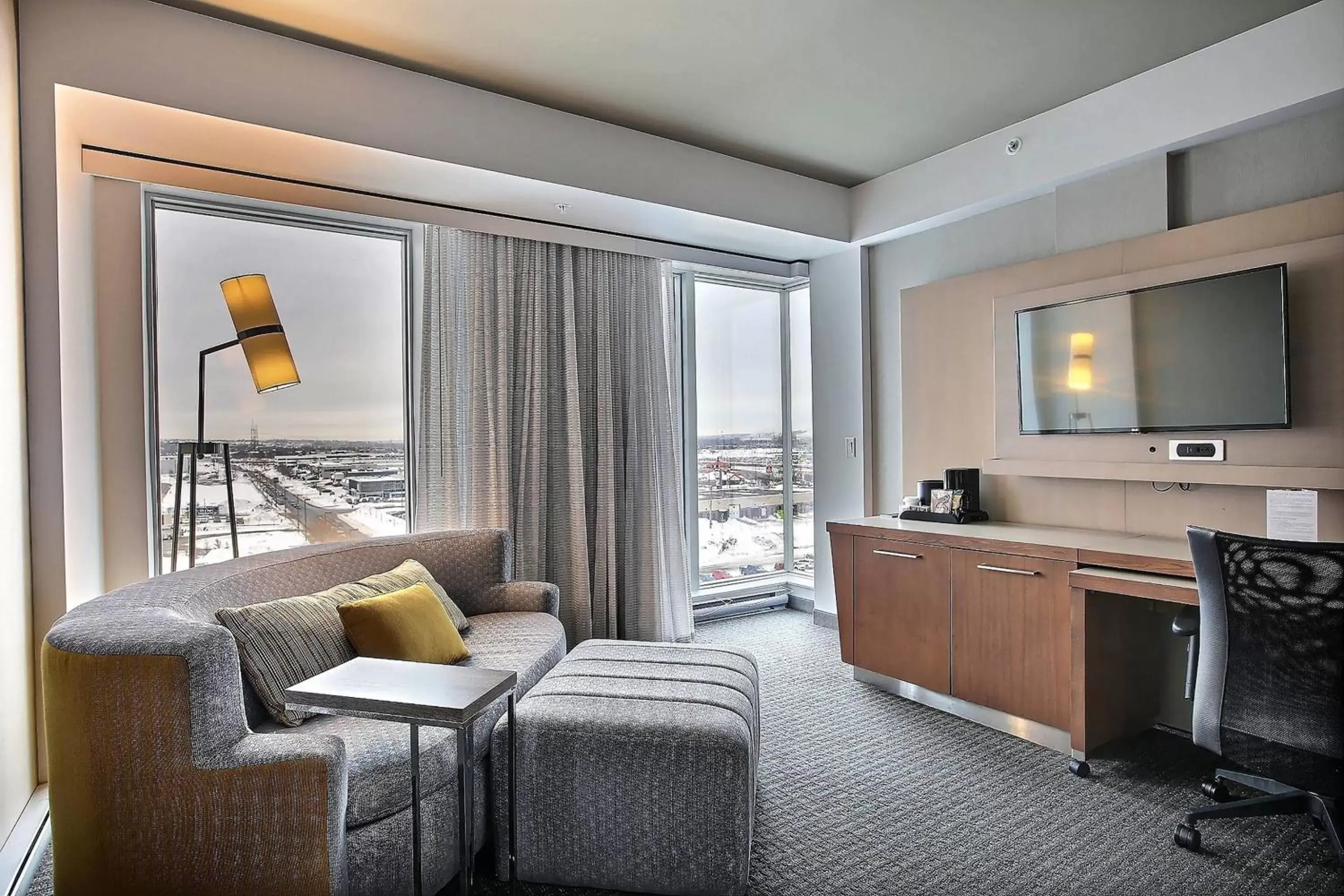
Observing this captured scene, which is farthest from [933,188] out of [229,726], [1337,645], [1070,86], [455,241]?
[229,726]

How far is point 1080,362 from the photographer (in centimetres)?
308

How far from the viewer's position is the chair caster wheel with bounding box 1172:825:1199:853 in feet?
6.75

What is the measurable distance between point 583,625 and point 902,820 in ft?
6.51

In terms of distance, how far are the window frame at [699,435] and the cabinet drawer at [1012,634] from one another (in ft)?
5.73

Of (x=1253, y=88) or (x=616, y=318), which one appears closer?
(x=1253, y=88)

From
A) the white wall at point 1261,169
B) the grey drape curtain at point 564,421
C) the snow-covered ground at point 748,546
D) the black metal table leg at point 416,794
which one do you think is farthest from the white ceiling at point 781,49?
the snow-covered ground at point 748,546

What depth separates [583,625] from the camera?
3.83 m

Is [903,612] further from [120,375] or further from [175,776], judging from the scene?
[120,375]

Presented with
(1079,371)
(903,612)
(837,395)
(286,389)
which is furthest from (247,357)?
(1079,371)

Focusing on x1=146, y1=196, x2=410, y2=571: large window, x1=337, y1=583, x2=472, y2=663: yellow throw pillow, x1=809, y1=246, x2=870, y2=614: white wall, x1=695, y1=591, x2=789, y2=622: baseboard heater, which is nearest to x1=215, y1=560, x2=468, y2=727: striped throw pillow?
x1=337, y1=583, x2=472, y2=663: yellow throw pillow

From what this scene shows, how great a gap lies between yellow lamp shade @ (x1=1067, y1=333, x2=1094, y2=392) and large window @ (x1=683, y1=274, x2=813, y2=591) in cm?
183

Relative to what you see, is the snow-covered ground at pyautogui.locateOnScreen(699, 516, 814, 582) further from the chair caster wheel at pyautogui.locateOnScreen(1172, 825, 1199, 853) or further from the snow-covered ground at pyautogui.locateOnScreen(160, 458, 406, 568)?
the chair caster wheel at pyautogui.locateOnScreen(1172, 825, 1199, 853)

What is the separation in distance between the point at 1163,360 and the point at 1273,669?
52.5 inches

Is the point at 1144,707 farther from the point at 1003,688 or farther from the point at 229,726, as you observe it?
the point at 229,726
